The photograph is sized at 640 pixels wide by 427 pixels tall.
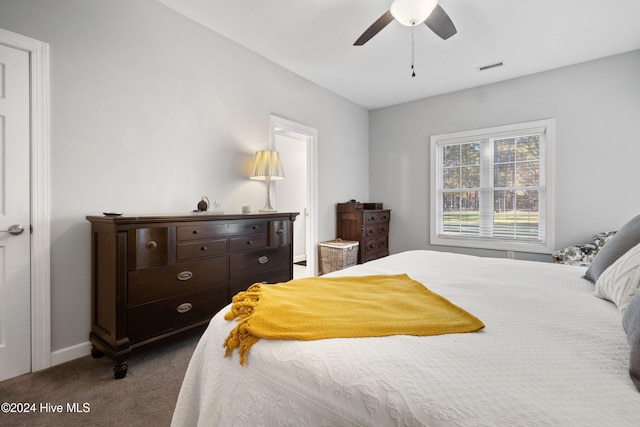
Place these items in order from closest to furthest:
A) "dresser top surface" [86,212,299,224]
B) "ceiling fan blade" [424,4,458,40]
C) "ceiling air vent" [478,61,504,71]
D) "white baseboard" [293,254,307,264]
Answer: "dresser top surface" [86,212,299,224] → "ceiling fan blade" [424,4,458,40] → "ceiling air vent" [478,61,504,71] → "white baseboard" [293,254,307,264]

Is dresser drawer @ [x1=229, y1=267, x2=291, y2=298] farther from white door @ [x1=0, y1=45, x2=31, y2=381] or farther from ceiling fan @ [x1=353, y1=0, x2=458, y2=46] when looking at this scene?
ceiling fan @ [x1=353, y1=0, x2=458, y2=46]

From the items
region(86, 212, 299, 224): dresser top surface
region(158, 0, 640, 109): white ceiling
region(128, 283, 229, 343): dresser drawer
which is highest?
region(158, 0, 640, 109): white ceiling

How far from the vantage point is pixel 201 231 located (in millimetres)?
2240

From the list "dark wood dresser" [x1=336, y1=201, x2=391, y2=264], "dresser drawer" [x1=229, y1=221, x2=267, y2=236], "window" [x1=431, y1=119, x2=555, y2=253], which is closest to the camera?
"dresser drawer" [x1=229, y1=221, x2=267, y2=236]

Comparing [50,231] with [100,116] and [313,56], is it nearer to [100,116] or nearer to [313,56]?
[100,116]

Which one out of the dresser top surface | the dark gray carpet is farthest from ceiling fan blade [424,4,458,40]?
the dark gray carpet

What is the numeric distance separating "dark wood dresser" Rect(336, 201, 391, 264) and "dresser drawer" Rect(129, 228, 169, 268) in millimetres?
2851

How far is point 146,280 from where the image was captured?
197 centimetres

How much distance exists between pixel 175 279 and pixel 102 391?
724 millimetres

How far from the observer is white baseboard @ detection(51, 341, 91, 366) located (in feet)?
6.60

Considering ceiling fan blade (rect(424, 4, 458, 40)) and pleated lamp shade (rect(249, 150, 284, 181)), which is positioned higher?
ceiling fan blade (rect(424, 4, 458, 40))

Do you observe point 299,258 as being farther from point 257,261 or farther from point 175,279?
point 175,279

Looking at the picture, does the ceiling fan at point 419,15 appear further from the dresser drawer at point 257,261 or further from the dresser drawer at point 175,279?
the dresser drawer at point 175,279

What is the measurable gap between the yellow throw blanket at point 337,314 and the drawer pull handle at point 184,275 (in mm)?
1049
